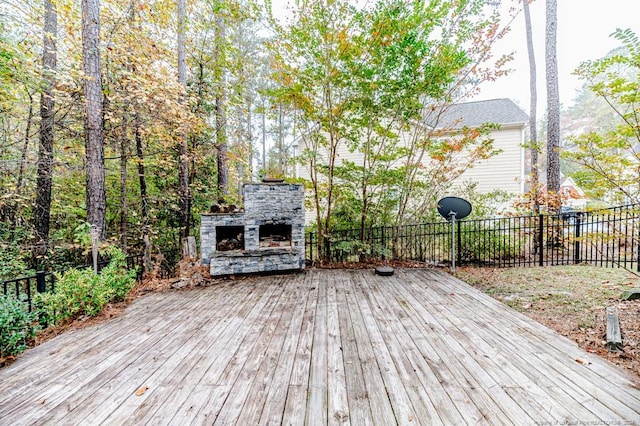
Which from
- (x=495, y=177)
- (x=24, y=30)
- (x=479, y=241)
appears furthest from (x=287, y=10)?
(x=495, y=177)

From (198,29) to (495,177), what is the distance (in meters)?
10.1

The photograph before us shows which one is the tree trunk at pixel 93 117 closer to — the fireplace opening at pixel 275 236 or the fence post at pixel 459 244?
the fireplace opening at pixel 275 236

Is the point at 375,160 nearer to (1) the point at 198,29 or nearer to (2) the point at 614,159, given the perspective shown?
(2) the point at 614,159

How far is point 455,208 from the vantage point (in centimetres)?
473

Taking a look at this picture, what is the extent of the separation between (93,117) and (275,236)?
3524 millimetres

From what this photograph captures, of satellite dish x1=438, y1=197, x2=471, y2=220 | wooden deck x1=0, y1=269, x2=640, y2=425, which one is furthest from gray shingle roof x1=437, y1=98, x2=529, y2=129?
wooden deck x1=0, y1=269, x2=640, y2=425

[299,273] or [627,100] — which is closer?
[627,100]

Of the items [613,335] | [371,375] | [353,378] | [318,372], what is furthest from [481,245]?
[318,372]

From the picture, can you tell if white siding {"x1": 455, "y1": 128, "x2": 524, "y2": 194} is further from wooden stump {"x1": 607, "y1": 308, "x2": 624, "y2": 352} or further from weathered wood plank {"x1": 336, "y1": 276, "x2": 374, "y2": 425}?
weathered wood plank {"x1": 336, "y1": 276, "x2": 374, "y2": 425}

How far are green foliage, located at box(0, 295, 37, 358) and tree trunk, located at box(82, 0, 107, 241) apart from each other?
6.13 feet

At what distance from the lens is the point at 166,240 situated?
6148 millimetres

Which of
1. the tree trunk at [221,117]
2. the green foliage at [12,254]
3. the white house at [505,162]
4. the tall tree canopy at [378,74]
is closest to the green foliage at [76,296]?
the green foliage at [12,254]

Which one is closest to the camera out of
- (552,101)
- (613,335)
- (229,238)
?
(613,335)

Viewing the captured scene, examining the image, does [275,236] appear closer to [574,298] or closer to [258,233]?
[258,233]
